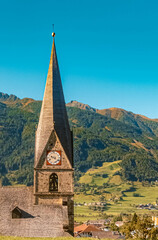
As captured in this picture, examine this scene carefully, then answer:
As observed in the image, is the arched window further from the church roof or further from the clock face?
the church roof

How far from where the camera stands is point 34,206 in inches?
1700

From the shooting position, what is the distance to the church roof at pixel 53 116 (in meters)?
46.9

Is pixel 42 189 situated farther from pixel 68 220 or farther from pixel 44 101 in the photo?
pixel 44 101

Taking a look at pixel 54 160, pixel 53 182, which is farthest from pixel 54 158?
pixel 53 182

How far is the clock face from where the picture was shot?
45656 millimetres

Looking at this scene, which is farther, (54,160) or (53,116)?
(53,116)

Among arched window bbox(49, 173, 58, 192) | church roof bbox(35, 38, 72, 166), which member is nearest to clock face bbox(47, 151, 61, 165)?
church roof bbox(35, 38, 72, 166)

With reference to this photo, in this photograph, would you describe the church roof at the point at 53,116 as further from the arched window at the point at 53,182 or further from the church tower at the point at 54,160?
the arched window at the point at 53,182

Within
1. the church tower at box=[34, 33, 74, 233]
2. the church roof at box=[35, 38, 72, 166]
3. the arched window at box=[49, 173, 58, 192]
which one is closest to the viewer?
the church tower at box=[34, 33, 74, 233]

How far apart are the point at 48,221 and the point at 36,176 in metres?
6.41

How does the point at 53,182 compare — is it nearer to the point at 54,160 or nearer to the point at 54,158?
the point at 54,160

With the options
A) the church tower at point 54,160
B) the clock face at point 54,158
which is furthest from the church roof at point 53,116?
the clock face at point 54,158

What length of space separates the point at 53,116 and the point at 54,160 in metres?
6.26

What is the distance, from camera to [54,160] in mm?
45750
